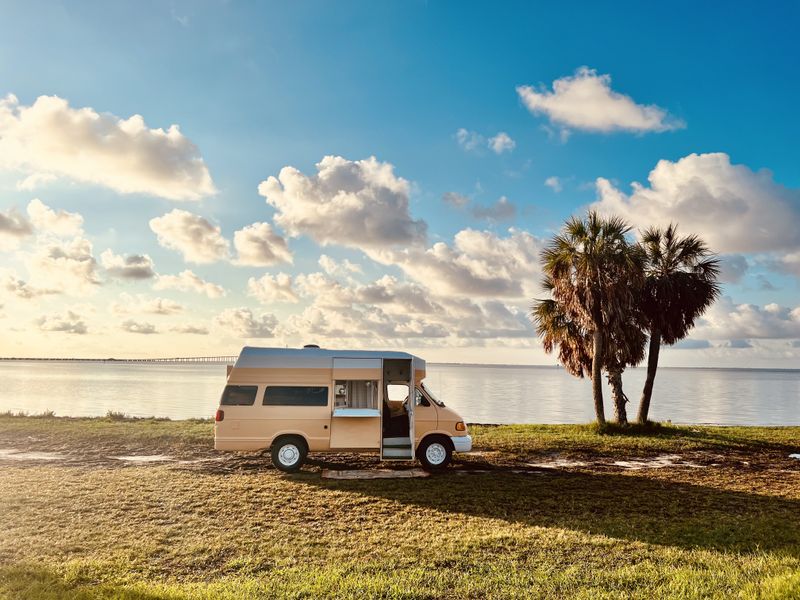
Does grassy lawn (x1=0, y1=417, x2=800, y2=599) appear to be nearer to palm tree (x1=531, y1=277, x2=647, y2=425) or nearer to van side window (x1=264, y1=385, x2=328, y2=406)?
van side window (x1=264, y1=385, x2=328, y2=406)

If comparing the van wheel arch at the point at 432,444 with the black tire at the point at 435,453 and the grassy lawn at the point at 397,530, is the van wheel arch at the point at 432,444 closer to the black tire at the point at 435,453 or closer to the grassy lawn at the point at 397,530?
the black tire at the point at 435,453

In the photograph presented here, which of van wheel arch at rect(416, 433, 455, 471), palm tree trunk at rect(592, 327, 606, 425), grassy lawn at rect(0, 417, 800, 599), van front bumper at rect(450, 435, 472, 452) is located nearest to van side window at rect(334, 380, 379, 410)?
van wheel arch at rect(416, 433, 455, 471)

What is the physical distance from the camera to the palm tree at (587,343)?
2533 cm

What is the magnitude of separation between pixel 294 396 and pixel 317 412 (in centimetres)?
66

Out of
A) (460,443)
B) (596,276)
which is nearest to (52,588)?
(460,443)

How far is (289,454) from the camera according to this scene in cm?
1461

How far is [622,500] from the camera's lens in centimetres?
1181

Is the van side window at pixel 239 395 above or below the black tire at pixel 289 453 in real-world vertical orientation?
above

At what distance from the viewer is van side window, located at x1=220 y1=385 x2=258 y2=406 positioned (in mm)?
14523

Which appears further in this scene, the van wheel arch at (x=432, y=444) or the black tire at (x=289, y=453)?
the van wheel arch at (x=432, y=444)

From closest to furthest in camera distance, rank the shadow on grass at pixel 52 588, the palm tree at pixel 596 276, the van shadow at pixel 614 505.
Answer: the shadow on grass at pixel 52 588 < the van shadow at pixel 614 505 < the palm tree at pixel 596 276

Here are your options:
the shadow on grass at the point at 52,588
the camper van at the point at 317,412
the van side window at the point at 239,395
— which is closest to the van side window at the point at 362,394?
the camper van at the point at 317,412

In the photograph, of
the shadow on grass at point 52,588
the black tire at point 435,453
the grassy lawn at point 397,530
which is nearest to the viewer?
the shadow on grass at point 52,588

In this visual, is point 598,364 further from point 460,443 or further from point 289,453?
point 289,453
